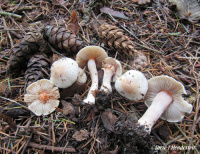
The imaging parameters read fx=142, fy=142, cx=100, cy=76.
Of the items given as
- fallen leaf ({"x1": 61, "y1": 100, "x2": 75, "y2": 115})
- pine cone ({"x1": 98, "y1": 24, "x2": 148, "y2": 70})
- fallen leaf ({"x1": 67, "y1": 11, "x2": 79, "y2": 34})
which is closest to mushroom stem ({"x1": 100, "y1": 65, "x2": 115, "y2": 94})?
pine cone ({"x1": 98, "y1": 24, "x2": 148, "y2": 70})

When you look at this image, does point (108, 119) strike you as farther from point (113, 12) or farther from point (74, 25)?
point (113, 12)

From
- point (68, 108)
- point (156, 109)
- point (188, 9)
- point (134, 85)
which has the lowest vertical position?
point (68, 108)

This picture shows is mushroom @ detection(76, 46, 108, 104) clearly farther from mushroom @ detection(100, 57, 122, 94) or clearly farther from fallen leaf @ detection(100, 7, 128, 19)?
fallen leaf @ detection(100, 7, 128, 19)

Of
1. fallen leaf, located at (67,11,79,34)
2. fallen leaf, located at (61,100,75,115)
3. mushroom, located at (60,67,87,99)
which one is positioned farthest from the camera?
fallen leaf, located at (67,11,79,34)

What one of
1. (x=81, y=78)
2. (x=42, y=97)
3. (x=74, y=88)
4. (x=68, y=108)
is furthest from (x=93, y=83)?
(x=42, y=97)

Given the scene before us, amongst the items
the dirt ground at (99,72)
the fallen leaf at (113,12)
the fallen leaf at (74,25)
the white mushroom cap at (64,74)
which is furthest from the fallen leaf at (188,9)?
the white mushroom cap at (64,74)

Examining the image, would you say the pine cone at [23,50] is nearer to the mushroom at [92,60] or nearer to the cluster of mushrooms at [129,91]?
the cluster of mushrooms at [129,91]

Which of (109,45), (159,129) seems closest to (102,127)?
(159,129)
